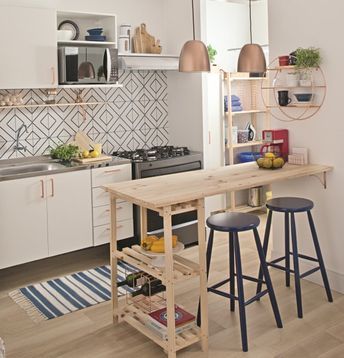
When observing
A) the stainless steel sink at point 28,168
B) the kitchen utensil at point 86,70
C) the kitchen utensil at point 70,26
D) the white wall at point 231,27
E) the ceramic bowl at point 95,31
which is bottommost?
the stainless steel sink at point 28,168

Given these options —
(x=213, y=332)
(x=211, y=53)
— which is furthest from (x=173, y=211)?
(x=211, y=53)

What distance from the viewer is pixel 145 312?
3367mm

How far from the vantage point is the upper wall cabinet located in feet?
13.8

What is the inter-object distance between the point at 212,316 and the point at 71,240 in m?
1.47

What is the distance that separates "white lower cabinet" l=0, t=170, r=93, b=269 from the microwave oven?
81cm

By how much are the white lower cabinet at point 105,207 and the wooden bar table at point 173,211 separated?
111 centimetres

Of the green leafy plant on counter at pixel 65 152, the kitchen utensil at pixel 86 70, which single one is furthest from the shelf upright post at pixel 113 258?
the kitchen utensil at pixel 86 70

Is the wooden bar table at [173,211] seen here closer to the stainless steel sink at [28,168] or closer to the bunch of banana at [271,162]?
the bunch of banana at [271,162]

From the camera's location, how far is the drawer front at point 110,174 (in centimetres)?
457

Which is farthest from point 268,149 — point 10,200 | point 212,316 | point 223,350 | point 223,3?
point 223,3

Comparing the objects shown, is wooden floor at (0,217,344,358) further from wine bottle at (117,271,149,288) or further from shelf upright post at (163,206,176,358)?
wine bottle at (117,271,149,288)

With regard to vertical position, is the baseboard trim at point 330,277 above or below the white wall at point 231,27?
below

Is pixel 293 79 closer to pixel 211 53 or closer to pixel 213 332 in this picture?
pixel 211 53

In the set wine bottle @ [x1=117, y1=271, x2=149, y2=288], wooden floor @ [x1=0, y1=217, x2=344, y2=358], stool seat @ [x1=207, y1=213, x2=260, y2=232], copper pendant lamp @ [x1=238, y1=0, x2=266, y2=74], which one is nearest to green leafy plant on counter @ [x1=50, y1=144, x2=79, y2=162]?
wooden floor @ [x1=0, y1=217, x2=344, y2=358]
